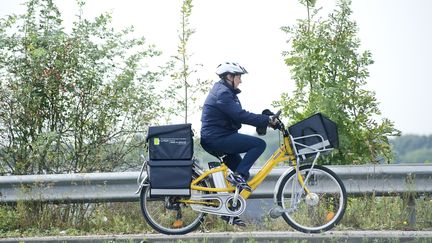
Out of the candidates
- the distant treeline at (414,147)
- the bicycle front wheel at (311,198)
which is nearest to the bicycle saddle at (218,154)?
the bicycle front wheel at (311,198)

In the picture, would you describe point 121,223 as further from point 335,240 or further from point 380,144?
point 380,144

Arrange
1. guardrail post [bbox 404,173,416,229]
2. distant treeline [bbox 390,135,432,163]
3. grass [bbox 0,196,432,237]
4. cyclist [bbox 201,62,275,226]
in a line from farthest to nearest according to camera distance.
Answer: distant treeline [bbox 390,135,432,163] < grass [bbox 0,196,432,237] < guardrail post [bbox 404,173,416,229] < cyclist [bbox 201,62,275,226]

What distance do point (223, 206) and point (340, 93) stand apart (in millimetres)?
3197

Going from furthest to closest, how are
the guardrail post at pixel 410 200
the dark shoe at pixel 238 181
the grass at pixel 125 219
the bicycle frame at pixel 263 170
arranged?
the grass at pixel 125 219
the guardrail post at pixel 410 200
the bicycle frame at pixel 263 170
the dark shoe at pixel 238 181

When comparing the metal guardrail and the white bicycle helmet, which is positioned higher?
the white bicycle helmet

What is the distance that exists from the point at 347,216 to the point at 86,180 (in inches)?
125

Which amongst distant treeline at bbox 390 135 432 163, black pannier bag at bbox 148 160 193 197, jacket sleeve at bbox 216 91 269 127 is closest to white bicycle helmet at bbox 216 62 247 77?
jacket sleeve at bbox 216 91 269 127

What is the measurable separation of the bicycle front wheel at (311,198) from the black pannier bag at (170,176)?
1.07 metres

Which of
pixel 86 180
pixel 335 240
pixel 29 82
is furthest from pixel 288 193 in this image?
pixel 29 82

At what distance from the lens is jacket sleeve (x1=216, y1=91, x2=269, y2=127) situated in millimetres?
9018

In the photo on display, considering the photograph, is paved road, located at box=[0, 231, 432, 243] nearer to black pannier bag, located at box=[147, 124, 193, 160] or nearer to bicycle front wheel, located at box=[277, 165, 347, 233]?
bicycle front wheel, located at box=[277, 165, 347, 233]

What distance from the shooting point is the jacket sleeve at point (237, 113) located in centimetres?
902

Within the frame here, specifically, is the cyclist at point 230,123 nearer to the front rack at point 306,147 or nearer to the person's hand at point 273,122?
the person's hand at point 273,122

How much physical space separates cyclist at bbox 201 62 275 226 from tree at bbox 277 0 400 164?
261 cm
